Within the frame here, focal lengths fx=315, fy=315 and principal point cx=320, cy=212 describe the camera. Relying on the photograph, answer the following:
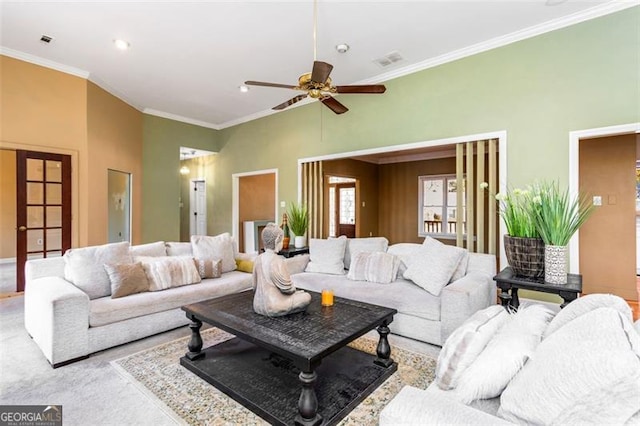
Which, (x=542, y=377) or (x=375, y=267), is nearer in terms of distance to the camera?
(x=542, y=377)

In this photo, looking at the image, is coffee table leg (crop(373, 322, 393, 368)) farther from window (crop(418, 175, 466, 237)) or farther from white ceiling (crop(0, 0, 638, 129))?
window (crop(418, 175, 466, 237))

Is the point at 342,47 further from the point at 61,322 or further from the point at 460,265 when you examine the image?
the point at 61,322

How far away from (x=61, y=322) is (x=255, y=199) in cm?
564

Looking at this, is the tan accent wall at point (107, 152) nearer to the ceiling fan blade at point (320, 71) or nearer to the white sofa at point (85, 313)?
the white sofa at point (85, 313)

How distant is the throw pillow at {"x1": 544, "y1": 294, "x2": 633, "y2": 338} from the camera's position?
4.46ft

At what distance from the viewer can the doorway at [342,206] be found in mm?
8992

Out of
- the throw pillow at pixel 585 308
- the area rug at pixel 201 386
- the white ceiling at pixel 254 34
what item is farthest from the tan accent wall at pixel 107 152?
the throw pillow at pixel 585 308

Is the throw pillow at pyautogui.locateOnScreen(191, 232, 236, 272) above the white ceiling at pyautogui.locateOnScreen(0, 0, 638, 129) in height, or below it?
below

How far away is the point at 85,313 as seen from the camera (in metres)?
2.61

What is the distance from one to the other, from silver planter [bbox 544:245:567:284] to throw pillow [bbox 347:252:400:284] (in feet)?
4.69

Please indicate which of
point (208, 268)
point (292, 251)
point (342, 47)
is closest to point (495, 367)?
point (208, 268)

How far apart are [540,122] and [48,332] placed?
17.1ft

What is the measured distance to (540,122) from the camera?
361 cm

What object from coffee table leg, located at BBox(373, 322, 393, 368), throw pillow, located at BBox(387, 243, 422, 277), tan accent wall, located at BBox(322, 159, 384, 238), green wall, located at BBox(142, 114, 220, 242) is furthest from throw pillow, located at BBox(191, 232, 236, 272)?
tan accent wall, located at BBox(322, 159, 384, 238)
